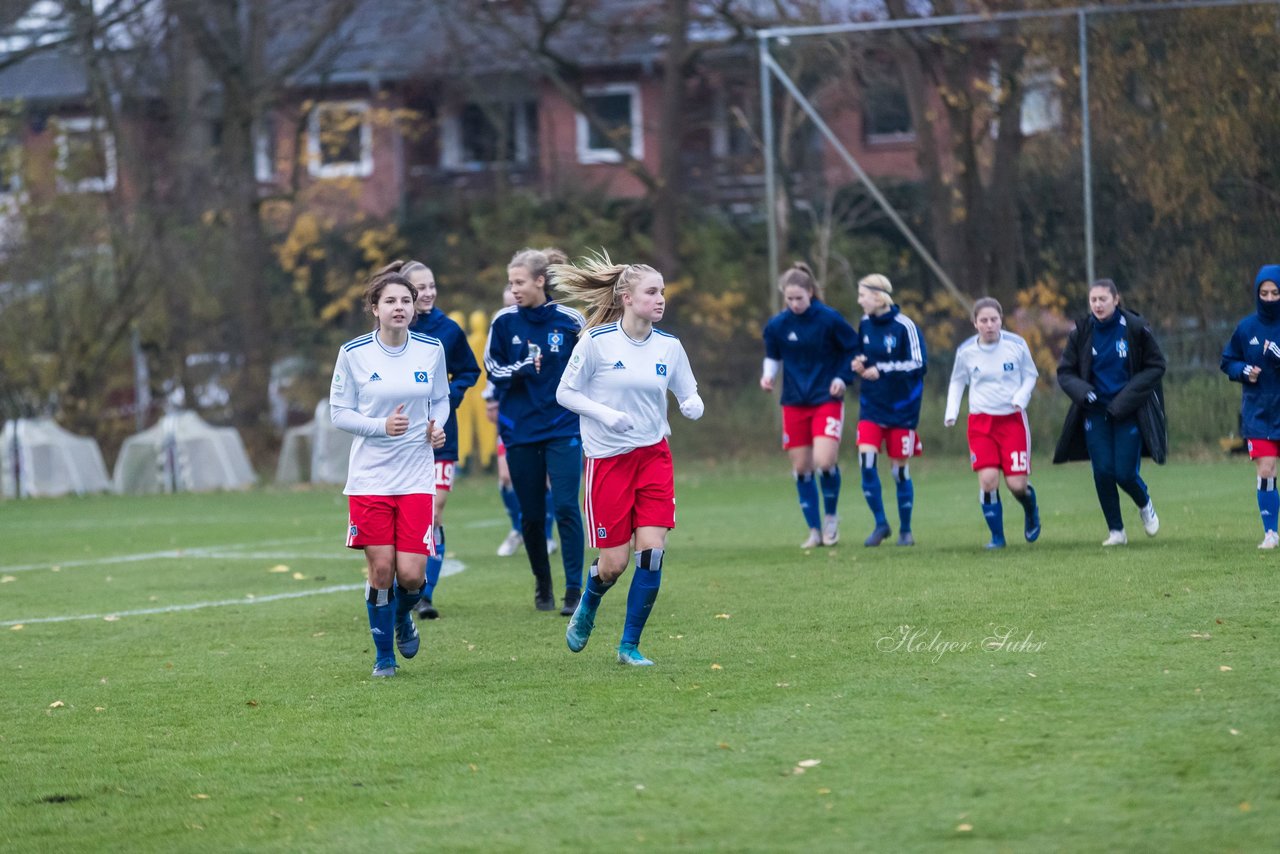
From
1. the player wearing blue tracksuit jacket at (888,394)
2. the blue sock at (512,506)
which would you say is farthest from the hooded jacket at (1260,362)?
the blue sock at (512,506)

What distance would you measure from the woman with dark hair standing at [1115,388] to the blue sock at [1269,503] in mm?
664

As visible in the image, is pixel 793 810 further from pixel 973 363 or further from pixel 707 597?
pixel 973 363

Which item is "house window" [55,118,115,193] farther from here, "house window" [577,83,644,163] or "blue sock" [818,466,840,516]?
"blue sock" [818,466,840,516]

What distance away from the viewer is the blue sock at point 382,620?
25.3ft

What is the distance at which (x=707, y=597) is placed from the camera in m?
10.1

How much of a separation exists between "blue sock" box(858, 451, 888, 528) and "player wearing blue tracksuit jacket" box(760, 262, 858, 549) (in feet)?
0.75

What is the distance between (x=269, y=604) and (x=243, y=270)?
17.1m

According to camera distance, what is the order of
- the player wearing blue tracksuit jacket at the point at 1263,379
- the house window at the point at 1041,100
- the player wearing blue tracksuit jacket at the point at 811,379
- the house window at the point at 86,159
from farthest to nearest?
1. the house window at the point at 86,159
2. the house window at the point at 1041,100
3. the player wearing blue tracksuit jacket at the point at 811,379
4. the player wearing blue tracksuit jacket at the point at 1263,379

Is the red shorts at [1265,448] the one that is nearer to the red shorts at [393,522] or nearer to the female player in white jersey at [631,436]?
the female player in white jersey at [631,436]

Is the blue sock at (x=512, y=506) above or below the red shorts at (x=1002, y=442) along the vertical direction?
below

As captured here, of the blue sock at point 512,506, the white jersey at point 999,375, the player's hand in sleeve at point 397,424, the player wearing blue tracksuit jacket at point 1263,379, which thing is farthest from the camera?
the blue sock at point 512,506

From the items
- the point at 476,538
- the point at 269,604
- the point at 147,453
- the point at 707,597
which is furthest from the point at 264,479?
the point at 707,597

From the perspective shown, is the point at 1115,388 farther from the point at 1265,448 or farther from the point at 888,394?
the point at 888,394

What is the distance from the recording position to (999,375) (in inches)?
467
